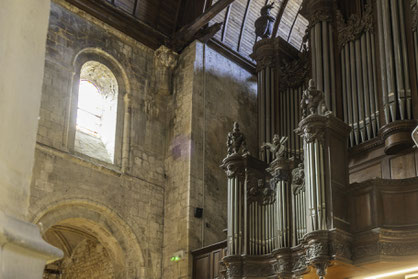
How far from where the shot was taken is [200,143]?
15703mm

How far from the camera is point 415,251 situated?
9.68 m

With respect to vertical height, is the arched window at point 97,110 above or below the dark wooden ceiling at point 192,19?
below

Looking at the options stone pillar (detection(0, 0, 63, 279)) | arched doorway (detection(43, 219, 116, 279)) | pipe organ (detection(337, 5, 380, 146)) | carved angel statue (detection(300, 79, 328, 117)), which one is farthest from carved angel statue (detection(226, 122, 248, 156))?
stone pillar (detection(0, 0, 63, 279))

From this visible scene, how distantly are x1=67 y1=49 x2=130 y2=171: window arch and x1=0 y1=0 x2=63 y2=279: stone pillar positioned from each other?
38.7ft

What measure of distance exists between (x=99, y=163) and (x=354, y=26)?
6025 mm

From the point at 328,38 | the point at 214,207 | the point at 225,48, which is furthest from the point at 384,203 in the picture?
the point at 225,48

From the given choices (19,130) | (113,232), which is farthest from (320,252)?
(19,130)

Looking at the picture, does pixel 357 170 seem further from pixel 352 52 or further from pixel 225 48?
pixel 225 48

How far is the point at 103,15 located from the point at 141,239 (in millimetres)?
5240

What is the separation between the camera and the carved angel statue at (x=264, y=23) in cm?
1608

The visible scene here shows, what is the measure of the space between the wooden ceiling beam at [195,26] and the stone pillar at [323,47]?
2183 millimetres

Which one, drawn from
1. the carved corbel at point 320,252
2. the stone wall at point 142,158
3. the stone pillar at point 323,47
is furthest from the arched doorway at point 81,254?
the carved corbel at point 320,252

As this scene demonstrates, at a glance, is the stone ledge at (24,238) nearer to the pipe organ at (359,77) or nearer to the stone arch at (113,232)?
the pipe organ at (359,77)

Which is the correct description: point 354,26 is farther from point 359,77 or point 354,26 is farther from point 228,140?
point 228,140
